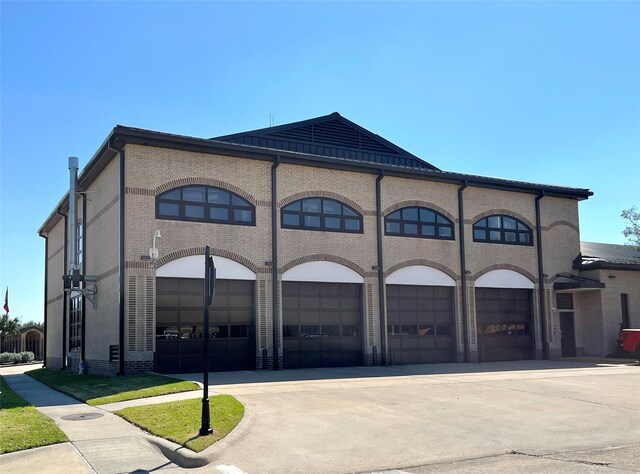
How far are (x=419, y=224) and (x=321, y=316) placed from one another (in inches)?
236

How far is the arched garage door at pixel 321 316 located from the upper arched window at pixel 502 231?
22.4 ft

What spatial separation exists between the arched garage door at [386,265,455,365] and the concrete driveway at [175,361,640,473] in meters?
5.57

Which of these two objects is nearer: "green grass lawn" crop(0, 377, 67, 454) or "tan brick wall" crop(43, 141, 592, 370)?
"green grass lawn" crop(0, 377, 67, 454)

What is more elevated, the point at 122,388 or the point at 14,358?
the point at 122,388

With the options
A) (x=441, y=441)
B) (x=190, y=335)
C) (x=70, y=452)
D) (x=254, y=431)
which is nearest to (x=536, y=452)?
(x=441, y=441)

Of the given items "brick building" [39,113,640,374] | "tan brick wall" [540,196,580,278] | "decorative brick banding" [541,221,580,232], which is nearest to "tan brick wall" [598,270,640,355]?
"brick building" [39,113,640,374]

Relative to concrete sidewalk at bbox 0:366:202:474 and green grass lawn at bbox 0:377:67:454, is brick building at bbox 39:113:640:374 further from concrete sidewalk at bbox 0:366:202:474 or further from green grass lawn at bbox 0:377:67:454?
concrete sidewalk at bbox 0:366:202:474

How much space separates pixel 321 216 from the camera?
2505cm

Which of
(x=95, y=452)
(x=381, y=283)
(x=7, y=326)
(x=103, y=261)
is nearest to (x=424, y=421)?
(x=95, y=452)

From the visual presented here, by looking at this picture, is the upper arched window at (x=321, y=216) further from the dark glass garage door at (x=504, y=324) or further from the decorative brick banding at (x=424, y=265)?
the dark glass garage door at (x=504, y=324)

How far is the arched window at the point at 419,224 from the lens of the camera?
26.6 meters

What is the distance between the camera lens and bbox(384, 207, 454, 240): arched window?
26609 millimetres

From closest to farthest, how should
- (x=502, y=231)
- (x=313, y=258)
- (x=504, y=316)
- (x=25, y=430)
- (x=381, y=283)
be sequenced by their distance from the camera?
(x=25, y=430), (x=313, y=258), (x=381, y=283), (x=504, y=316), (x=502, y=231)

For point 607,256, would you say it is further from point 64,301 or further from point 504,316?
point 64,301
